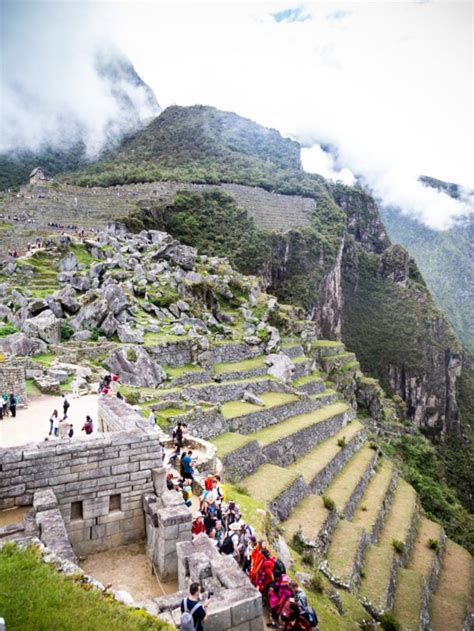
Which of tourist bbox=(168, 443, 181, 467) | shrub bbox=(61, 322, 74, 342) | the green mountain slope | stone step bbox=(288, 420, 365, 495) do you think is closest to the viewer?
tourist bbox=(168, 443, 181, 467)

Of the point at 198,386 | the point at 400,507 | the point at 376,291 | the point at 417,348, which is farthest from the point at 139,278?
the point at 376,291

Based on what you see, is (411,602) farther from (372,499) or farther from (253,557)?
(253,557)

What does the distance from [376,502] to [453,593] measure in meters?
4.41

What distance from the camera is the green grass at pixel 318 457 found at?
20.3 meters

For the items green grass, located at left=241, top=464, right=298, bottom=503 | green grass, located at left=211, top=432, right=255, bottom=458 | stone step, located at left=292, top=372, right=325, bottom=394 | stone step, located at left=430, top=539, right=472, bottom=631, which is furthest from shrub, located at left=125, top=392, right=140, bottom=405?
stone step, located at left=292, top=372, right=325, bottom=394

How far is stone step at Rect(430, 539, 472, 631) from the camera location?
16.3 metres

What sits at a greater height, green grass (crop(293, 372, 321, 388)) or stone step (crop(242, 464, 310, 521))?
green grass (crop(293, 372, 321, 388))

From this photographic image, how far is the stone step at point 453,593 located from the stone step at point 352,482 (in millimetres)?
4290

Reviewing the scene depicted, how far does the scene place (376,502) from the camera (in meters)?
21.6

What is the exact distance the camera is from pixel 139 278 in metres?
30.3

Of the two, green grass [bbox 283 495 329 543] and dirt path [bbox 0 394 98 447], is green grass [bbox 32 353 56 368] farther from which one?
green grass [bbox 283 495 329 543]

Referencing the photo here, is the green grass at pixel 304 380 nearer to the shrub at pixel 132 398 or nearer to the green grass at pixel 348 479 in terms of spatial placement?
the green grass at pixel 348 479

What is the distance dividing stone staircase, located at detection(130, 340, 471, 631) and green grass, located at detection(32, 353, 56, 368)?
441 centimetres

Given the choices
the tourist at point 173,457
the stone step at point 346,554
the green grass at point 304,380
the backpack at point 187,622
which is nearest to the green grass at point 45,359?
the tourist at point 173,457
